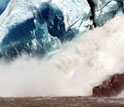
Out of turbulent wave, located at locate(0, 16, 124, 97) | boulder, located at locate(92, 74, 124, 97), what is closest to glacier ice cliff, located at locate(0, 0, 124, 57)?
turbulent wave, located at locate(0, 16, 124, 97)

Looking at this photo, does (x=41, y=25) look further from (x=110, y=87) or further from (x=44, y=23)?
(x=110, y=87)

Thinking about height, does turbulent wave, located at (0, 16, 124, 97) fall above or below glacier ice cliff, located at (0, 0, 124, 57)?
below

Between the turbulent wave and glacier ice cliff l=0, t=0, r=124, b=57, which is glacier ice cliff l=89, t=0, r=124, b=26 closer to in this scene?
glacier ice cliff l=0, t=0, r=124, b=57

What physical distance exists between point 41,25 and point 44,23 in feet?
0.99

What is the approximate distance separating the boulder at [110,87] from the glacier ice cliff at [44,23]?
20.4ft

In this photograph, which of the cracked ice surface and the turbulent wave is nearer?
the turbulent wave

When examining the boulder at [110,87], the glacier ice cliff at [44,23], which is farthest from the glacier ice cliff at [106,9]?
the boulder at [110,87]

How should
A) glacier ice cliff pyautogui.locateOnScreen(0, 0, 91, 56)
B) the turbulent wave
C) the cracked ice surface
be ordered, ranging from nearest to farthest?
the turbulent wave → glacier ice cliff pyautogui.locateOnScreen(0, 0, 91, 56) → the cracked ice surface

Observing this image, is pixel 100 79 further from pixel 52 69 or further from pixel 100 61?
pixel 52 69

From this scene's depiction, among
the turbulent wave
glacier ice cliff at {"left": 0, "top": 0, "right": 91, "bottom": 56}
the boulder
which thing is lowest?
the boulder

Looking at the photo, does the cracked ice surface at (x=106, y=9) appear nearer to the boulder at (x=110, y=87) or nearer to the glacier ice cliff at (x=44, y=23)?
the glacier ice cliff at (x=44, y=23)

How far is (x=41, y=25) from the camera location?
30.0 meters

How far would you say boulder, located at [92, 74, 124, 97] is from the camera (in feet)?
78.6

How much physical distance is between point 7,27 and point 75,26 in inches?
199
